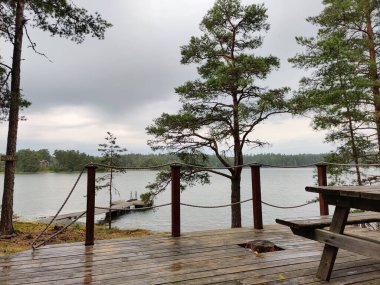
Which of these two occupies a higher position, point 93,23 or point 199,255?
point 93,23

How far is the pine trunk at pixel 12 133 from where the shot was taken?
26.0 feet

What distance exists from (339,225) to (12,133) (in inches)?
330

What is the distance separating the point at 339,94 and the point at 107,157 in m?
15.7

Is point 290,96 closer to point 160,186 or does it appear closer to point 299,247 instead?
point 160,186

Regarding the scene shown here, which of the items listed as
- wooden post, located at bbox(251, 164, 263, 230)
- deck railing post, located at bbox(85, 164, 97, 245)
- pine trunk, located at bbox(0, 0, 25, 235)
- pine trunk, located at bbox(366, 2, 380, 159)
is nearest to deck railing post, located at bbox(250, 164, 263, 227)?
wooden post, located at bbox(251, 164, 263, 230)

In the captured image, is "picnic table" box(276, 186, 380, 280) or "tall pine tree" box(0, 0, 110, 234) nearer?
"picnic table" box(276, 186, 380, 280)

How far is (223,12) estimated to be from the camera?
1296cm

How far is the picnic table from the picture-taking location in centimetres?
254

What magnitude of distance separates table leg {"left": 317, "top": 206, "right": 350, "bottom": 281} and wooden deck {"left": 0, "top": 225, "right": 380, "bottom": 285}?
0.10 meters

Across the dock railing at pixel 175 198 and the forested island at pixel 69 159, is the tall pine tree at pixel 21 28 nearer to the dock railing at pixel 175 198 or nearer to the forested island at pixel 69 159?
the dock railing at pixel 175 198

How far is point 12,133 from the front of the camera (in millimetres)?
8000

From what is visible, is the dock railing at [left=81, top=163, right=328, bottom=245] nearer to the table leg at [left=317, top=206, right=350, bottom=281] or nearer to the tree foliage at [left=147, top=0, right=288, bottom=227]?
the table leg at [left=317, top=206, right=350, bottom=281]

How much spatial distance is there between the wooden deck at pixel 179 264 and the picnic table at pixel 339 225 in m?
0.29

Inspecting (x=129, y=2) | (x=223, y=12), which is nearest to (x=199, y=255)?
(x=129, y=2)
